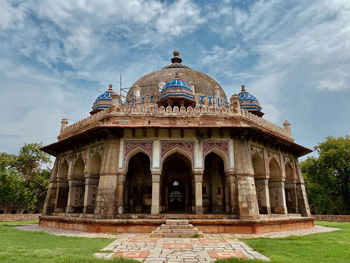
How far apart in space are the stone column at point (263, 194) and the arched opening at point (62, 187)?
1117 cm

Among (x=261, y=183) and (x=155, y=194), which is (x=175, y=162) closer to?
(x=155, y=194)

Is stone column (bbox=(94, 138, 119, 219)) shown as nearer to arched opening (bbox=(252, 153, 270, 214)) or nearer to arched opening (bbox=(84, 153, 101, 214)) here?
arched opening (bbox=(84, 153, 101, 214))

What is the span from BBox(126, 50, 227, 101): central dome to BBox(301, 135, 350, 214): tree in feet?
46.0

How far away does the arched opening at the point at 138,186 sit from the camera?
15.1m

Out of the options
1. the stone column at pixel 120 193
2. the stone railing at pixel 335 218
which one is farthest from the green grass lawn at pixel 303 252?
the stone railing at pixel 335 218

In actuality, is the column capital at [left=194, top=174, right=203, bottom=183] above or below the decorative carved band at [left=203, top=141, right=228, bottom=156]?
below

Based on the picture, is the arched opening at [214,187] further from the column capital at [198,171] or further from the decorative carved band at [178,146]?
the column capital at [198,171]

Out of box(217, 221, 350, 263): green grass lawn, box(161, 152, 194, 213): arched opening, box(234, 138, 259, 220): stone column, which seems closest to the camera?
box(217, 221, 350, 263): green grass lawn

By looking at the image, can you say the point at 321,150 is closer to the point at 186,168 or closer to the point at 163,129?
the point at 186,168

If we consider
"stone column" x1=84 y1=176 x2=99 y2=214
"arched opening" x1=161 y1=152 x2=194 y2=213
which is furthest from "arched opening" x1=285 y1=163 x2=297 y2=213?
"stone column" x1=84 y1=176 x2=99 y2=214

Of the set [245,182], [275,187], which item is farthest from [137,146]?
[275,187]

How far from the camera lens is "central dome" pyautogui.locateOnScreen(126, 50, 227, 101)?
19.6m

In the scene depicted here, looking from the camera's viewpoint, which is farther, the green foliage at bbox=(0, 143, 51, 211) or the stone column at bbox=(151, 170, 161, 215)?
the green foliage at bbox=(0, 143, 51, 211)

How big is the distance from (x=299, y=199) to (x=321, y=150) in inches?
579
